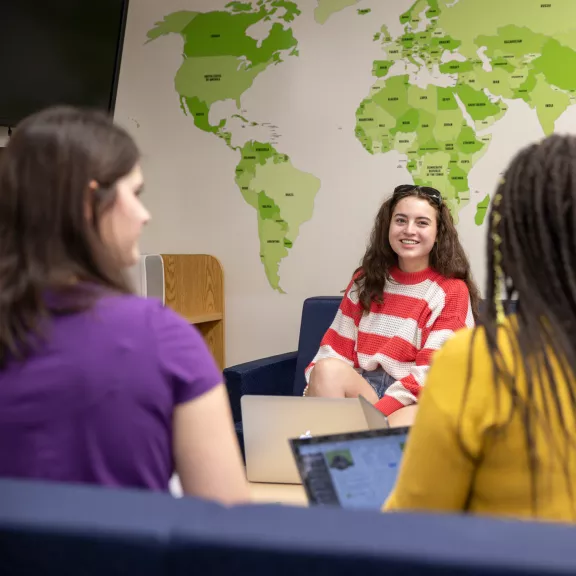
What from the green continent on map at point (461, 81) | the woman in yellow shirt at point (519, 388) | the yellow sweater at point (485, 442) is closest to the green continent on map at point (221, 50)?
the green continent on map at point (461, 81)

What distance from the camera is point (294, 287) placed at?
3.29 metres

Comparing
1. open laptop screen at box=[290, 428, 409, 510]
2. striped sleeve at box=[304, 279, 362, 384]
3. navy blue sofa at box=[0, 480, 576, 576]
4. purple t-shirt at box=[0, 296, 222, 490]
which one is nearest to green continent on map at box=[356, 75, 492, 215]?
striped sleeve at box=[304, 279, 362, 384]

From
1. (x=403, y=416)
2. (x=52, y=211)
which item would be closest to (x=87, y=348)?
(x=52, y=211)

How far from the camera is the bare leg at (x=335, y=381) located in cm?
238

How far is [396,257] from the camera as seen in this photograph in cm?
278

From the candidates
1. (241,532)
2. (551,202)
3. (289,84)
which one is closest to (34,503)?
(241,532)

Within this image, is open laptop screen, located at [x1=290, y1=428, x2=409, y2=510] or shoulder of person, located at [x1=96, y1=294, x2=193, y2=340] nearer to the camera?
shoulder of person, located at [x1=96, y1=294, x2=193, y2=340]

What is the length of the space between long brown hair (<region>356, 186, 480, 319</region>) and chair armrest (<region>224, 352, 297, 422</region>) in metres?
0.46

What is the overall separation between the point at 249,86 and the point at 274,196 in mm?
520

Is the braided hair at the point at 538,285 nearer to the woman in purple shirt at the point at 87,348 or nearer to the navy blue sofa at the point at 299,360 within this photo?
the woman in purple shirt at the point at 87,348

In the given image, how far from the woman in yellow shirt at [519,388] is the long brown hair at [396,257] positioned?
175 centimetres

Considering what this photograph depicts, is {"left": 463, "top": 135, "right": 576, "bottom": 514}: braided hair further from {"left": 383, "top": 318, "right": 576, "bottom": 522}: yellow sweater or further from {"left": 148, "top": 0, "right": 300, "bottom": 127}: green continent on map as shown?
{"left": 148, "top": 0, "right": 300, "bottom": 127}: green continent on map

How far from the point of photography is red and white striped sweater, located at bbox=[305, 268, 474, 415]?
2490 millimetres

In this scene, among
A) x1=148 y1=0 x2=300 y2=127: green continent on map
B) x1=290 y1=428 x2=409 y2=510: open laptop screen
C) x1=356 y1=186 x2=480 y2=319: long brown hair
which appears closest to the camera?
x1=290 y1=428 x2=409 y2=510: open laptop screen
